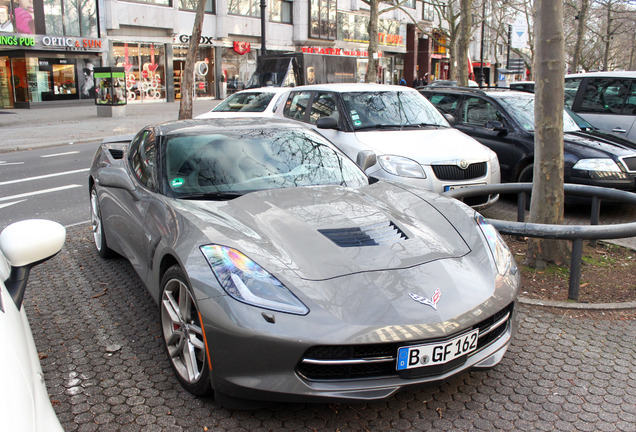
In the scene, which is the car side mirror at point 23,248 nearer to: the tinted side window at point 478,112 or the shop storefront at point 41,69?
the tinted side window at point 478,112

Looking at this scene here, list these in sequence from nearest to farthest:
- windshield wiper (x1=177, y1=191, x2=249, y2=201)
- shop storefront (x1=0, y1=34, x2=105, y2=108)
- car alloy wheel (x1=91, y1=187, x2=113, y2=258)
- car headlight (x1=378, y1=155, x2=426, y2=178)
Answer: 1. windshield wiper (x1=177, y1=191, x2=249, y2=201)
2. car alloy wheel (x1=91, y1=187, x2=113, y2=258)
3. car headlight (x1=378, y1=155, x2=426, y2=178)
4. shop storefront (x1=0, y1=34, x2=105, y2=108)

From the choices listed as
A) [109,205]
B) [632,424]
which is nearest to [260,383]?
[632,424]

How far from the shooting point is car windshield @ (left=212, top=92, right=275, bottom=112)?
11.9m

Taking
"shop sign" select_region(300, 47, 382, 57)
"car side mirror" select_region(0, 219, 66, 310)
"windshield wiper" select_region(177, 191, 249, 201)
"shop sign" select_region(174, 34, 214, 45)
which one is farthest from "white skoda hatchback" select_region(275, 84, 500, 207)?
"shop sign" select_region(300, 47, 382, 57)

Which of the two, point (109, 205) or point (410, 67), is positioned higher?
point (410, 67)

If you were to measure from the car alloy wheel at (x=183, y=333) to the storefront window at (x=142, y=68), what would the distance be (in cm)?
3320

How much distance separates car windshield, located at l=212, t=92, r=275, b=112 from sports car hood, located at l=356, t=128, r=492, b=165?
14.9 feet

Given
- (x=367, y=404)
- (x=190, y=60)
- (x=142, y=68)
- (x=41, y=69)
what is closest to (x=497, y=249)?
(x=367, y=404)

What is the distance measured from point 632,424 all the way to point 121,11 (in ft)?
114

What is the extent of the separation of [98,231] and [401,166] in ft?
11.4

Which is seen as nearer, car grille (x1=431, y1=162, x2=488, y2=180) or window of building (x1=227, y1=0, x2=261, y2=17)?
car grille (x1=431, y1=162, x2=488, y2=180)

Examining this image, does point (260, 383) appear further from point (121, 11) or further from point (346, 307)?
point (121, 11)

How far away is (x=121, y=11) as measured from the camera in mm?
32875

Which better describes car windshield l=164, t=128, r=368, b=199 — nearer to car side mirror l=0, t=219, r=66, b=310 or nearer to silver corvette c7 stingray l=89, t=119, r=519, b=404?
silver corvette c7 stingray l=89, t=119, r=519, b=404
